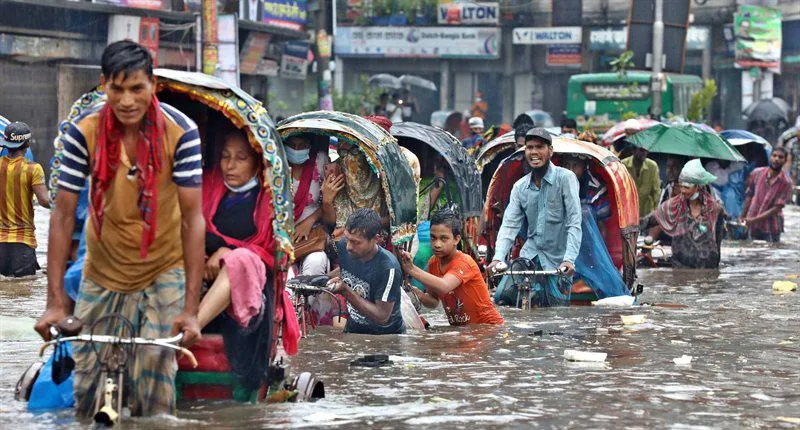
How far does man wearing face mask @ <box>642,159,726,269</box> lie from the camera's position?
16.3 meters

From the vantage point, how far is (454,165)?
13844mm

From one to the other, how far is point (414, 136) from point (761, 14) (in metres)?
30.7

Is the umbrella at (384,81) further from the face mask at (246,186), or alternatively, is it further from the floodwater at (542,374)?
the face mask at (246,186)

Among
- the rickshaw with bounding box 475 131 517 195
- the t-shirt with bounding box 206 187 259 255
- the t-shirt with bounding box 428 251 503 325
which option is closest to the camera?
the t-shirt with bounding box 206 187 259 255

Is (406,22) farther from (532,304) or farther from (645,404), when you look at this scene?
(645,404)

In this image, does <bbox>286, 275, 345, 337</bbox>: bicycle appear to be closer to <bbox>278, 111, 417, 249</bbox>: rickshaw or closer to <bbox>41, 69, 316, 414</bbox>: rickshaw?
<bbox>278, 111, 417, 249</bbox>: rickshaw

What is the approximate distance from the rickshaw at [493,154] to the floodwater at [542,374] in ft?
10.3

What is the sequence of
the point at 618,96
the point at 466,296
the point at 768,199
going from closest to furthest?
1. the point at 466,296
2. the point at 768,199
3. the point at 618,96

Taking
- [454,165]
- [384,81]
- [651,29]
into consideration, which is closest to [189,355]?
[454,165]

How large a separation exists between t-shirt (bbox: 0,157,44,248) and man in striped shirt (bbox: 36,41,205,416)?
25.6ft

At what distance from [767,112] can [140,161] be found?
31153 millimetres

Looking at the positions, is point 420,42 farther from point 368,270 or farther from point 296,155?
point 368,270

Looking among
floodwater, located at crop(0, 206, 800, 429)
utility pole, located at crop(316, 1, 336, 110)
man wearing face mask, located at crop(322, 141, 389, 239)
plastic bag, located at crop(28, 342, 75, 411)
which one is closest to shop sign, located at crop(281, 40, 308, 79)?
utility pole, located at crop(316, 1, 336, 110)

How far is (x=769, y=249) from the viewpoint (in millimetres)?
20156
